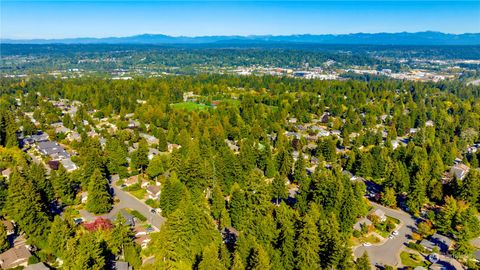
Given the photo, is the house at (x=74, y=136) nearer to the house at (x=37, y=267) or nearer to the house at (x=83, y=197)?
the house at (x=83, y=197)

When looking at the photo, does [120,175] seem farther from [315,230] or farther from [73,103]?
[73,103]

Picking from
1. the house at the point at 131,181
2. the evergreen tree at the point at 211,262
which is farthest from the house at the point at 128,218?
the evergreen tree at the point at 211,262

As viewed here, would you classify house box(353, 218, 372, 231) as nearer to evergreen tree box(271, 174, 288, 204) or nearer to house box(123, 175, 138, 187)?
evergreen tree box(271, 174, 288, 204)

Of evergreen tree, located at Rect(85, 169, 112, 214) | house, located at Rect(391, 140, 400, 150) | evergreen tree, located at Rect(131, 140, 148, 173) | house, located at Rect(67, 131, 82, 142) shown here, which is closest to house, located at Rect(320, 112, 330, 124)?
house, located at Rect(391, 140, 400, 150)

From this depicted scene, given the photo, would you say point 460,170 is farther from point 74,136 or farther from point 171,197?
point 74,136

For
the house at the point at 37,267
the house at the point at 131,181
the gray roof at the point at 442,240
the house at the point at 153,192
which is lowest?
the gray roof at the point at 442,240

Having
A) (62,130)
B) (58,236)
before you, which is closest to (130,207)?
(58,236)
